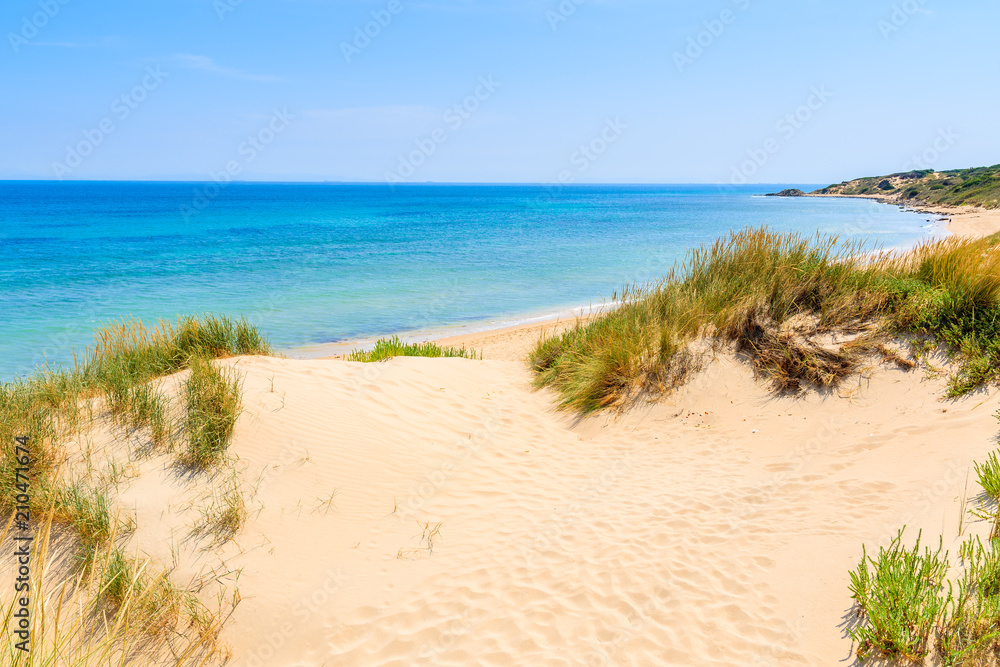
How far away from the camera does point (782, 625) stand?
3.32m

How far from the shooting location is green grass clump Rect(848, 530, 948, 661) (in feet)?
9.09

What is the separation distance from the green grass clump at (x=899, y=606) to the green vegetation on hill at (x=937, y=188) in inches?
2027

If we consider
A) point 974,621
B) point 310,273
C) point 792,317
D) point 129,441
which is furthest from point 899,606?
point 310,273

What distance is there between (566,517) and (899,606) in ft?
8.67

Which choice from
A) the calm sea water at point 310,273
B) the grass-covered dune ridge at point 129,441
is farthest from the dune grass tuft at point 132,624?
the calm sea water at point 310,273

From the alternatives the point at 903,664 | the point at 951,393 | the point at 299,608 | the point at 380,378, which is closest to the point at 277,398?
the point at 380,378

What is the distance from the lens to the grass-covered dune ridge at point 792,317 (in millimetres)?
6734

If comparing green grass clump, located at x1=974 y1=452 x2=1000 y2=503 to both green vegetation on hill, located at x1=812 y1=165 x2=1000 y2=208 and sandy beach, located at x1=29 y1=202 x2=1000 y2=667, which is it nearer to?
sandy beach, located at x1=29 y1=202 x2=1000 y2=667

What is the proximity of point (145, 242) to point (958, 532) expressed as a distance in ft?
130

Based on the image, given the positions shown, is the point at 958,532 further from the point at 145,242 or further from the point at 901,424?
the point at 145,242

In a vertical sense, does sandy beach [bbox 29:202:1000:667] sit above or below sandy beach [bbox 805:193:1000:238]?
below

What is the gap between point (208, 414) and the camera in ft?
18.2

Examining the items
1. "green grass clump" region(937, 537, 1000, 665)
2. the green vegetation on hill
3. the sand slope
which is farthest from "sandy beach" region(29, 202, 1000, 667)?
the green vegetation on hill

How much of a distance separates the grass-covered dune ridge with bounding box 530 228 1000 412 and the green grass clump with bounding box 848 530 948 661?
13.4 feet
